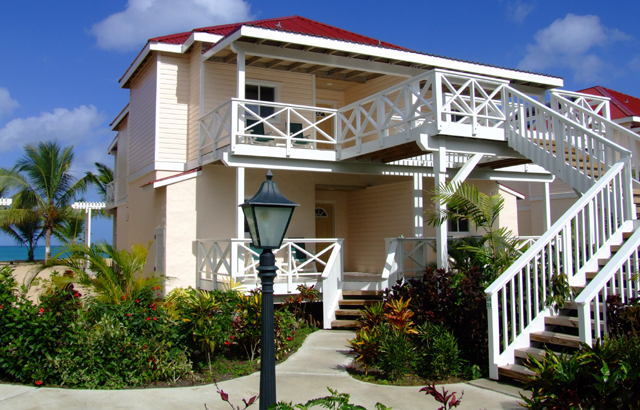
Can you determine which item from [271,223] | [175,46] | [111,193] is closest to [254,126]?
[175,46]

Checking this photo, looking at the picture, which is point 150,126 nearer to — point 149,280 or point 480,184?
point 149,280

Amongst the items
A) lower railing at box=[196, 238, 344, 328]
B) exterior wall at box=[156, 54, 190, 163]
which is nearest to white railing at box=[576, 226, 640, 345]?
lower railing at box=[196, 238, 344, 328]

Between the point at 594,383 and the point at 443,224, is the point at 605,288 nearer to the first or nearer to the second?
the point at 594,383

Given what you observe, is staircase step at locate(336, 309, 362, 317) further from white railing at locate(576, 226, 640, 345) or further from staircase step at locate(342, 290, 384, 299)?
white railing at locate(576, 226, 640, 345)

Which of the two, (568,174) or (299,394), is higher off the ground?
(568,174)

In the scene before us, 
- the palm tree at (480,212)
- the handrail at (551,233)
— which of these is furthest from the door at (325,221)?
the handrail at (551,233)

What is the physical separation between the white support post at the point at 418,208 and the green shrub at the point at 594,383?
697 cm

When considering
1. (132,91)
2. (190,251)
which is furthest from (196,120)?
(132,91)

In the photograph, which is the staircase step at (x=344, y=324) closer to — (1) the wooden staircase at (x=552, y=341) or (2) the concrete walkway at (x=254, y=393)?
(2) the concrete walkway at (x=254, y=393)

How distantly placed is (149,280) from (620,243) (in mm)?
7036

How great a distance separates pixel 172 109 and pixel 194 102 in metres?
0.61

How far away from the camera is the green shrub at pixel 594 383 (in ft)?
15.1

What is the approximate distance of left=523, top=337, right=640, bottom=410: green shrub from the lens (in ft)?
15.1

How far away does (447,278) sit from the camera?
28.6 ft
